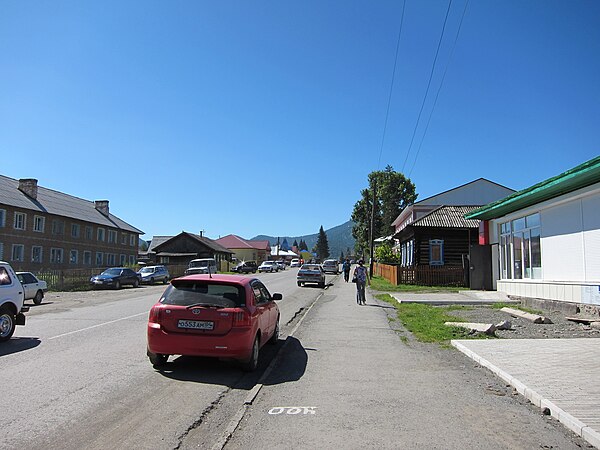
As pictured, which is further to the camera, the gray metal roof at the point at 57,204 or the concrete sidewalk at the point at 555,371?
the gray metal roof at the point at 57,204

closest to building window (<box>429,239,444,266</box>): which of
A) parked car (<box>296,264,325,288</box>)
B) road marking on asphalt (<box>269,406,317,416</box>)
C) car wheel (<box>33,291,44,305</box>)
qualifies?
parked car (<box>296,264,325,288</box>)

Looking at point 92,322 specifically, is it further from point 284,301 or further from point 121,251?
point 121,251

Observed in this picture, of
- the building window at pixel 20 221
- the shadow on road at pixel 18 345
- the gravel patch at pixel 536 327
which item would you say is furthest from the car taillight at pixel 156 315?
the building window at pixel 20 221

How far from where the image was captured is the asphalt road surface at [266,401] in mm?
4883

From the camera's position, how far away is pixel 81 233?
5056 centimetres

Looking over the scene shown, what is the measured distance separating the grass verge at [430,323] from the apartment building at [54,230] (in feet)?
113

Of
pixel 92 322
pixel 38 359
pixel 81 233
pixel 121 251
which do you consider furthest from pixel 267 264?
pixel 38 359

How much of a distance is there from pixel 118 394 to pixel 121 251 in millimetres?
56846

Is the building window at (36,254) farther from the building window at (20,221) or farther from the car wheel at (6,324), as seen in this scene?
the car wheel at (6,324)

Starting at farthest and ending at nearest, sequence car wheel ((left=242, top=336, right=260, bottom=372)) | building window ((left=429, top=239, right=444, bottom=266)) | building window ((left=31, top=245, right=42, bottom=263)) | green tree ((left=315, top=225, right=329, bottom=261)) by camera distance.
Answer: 1. green tree ((left=315, top=225, right=329, bottom=261))
2. building window ((left=31, top=245, right=42, bottom=263))
3. building window ((left=429, top=239, right=444, bottom=266))
4. car wheel ((left=242, top=336, right=260, bottom=372))

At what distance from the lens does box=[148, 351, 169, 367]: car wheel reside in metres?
7.93

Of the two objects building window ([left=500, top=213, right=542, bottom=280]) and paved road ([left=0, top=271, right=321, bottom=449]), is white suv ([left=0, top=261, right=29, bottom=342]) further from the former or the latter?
building window ([left=500, top=213, right=542, bottom=280])

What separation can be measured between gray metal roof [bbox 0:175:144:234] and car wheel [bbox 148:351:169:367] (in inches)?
1463

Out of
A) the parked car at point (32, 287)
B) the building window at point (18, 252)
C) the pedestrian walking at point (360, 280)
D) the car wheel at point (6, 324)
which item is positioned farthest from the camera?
the building window at point (18, 252)
